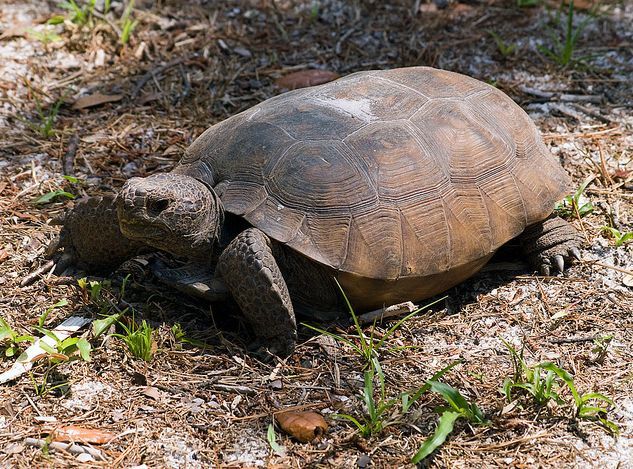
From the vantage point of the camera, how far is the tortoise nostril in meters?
3.64

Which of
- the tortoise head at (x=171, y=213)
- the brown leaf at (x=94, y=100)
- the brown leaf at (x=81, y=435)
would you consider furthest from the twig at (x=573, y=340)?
the brown leaf at (x=94, y=100)

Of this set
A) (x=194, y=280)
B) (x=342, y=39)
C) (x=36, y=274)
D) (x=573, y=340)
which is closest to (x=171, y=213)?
(x=194, y=280)

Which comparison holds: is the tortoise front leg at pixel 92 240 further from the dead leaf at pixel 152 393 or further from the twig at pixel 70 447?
the twig at pixel 70 447

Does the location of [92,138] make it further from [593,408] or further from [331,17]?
[593,408]

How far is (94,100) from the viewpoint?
5.98 m

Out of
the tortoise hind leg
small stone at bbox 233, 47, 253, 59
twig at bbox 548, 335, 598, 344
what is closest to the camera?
twig at bbox 548, 335, 598, 344

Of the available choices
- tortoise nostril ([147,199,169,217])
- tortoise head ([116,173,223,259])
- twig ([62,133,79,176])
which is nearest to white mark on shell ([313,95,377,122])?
tortoise head ([116,173,223,259])

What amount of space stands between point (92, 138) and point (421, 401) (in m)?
3.43

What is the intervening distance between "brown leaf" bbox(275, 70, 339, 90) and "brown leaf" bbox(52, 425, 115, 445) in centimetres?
370

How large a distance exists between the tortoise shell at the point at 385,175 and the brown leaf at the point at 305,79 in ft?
5.81

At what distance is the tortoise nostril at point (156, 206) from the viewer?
3645 millimetres

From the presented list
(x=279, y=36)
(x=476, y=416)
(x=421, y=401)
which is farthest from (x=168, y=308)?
(x=279, y=36)

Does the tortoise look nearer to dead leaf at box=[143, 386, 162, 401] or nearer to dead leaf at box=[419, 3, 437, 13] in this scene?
dead leaf at box=[143, 386, 162, 401]

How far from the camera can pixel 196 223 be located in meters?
3.75
